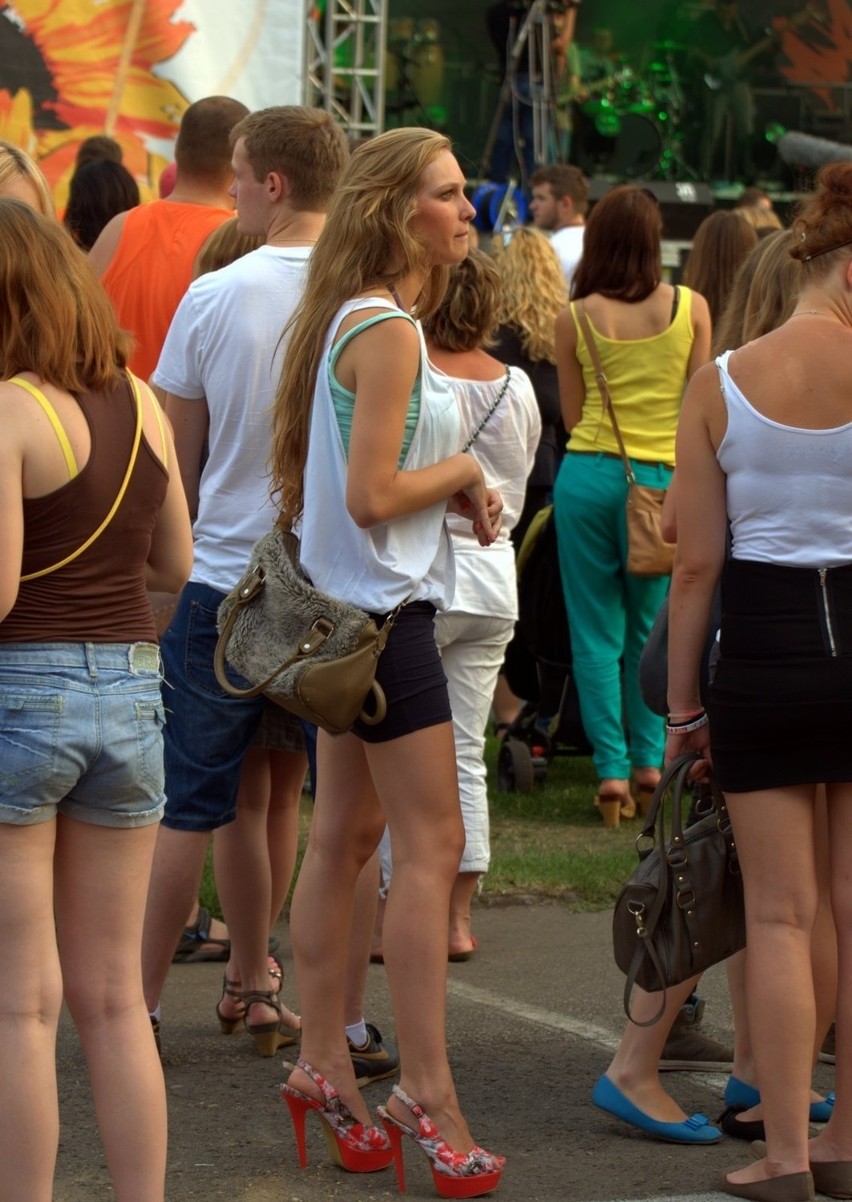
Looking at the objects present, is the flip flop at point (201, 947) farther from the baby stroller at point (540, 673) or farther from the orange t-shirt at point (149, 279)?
the baby stroller at point (540, 673)

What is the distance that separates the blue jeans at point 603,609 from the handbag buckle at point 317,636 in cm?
334

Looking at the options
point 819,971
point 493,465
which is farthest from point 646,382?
point 819,971

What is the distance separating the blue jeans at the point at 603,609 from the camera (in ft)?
21.2

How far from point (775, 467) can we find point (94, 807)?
140 cm

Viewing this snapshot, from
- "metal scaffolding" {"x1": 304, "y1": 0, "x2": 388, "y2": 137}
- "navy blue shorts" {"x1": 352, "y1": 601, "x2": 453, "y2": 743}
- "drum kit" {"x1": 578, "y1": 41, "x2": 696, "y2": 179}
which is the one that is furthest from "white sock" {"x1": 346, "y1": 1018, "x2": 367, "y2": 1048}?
"drum kit" {"x1": 578, "y1": 41, "x2": 696, "y2": 179}

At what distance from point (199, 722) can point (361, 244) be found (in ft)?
4.00

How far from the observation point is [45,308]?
2758mm

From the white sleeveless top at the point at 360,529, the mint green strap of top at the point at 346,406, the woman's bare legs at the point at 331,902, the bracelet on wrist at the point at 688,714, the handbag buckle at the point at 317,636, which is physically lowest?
the woman's bare legs at the point at 331,902

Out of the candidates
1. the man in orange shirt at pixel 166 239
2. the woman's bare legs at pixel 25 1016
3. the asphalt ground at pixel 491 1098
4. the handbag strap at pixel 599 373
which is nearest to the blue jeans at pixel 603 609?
the handbag strap at pixel 599 373

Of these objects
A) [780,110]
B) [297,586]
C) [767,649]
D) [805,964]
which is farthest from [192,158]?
[780,110]

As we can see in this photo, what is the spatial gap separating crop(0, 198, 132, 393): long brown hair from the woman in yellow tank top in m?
3.72

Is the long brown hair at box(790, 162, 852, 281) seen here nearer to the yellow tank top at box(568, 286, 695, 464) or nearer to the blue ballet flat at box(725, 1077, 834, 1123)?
the blue ballet flat at box(725, 1077, 834, 1123)

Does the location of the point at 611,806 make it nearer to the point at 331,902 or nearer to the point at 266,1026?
the point at 266,1026

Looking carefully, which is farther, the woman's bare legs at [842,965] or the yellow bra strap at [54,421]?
the woman's bare legs at [842,965]
